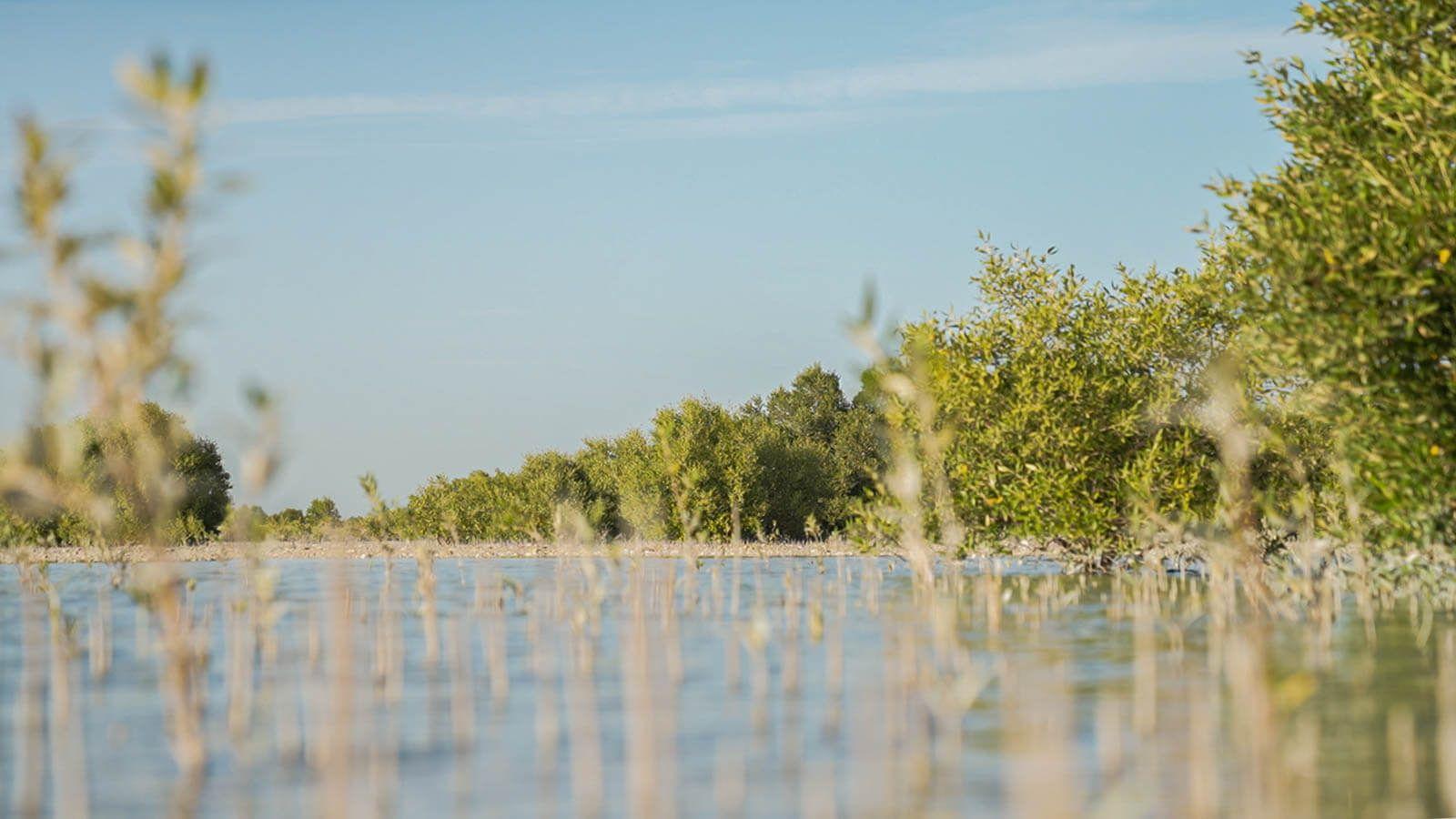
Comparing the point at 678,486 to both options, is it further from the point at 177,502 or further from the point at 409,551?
the point at 177,502

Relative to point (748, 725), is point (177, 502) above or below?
above

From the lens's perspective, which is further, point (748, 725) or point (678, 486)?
point (678, 486)

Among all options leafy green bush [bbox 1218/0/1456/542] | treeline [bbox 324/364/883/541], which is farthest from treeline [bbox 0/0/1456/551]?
treeline [bbox 324/364/883/541]

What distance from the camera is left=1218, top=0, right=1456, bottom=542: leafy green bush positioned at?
20328mm

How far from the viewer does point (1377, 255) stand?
20.3m

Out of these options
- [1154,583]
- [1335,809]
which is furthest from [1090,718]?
[1154,583]

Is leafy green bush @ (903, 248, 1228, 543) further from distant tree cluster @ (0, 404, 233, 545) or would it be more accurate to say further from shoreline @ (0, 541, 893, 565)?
distant tree cluster @ (0, 404, 233, 545)

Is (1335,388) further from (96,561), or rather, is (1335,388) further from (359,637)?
(96,561)

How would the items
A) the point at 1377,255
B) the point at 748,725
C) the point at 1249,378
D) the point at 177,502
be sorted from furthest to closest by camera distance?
the point at 177,502 < the point at 1249,378 < the point at 1377,255 < the point at 748,725

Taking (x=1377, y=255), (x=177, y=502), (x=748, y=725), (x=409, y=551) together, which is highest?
(x=1377, y=255)

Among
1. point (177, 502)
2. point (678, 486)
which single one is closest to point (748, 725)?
point (678, 486)

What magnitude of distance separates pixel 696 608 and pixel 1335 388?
43.8 ft

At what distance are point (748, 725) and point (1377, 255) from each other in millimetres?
11426

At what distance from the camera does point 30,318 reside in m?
11.9
